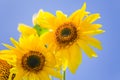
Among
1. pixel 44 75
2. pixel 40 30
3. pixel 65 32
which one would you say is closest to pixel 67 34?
pixel 65 32

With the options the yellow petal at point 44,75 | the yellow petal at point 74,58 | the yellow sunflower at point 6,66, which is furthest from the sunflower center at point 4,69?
the yellow petal at point 74,58

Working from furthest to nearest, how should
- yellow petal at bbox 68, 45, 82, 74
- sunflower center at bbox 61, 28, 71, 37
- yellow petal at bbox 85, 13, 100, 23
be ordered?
1. sunflower center at bbox 61, 28, 71, 37
2. yellow petal at bbox 85, 13, 100, 23
3. yellow petal at bbox 68, 45, 82, 74

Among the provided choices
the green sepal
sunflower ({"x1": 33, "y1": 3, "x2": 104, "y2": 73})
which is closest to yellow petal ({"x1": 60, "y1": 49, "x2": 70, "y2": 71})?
sunflower ({"x1": 33, "y1": 3, "x2": 104, "y2": 73})

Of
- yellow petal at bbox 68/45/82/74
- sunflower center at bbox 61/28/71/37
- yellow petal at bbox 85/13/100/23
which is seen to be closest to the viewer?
yellow petal at bbox 68/45/82/74

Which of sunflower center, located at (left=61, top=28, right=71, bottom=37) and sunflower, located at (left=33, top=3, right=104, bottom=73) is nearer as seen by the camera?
sunflower, located at (left=33, top=3, right=104, bottom=73)

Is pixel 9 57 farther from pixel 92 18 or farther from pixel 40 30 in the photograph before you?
pixel 92 18

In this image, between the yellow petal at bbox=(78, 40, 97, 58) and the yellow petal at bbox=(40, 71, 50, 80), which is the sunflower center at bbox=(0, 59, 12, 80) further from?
the yellow petal at bbox=(78, 40, 97, 58)

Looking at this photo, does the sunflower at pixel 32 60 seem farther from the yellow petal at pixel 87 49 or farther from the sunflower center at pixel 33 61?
the yellow petal at pixel 87 49
